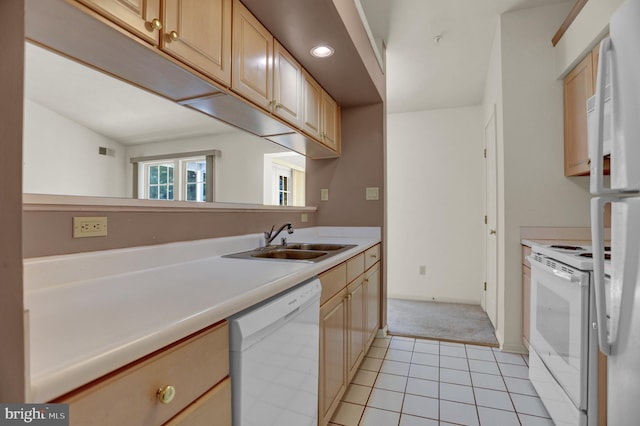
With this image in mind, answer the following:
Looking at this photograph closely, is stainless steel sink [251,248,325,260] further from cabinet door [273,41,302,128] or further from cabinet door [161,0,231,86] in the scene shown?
cabinet door [161,0,231,86]

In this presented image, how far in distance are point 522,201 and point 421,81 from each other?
5.77 ft

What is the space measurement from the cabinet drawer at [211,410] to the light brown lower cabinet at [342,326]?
0.66 m

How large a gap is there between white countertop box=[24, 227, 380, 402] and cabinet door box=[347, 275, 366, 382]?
0.42 metres

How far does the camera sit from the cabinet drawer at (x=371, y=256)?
87.7 inches

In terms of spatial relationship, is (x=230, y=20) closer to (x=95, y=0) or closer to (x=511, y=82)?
(x=95, y=0)

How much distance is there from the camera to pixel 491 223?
10.3ft

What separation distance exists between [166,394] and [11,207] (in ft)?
1.43

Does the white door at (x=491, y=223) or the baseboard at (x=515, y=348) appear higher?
the white door at (x=491, y=223)

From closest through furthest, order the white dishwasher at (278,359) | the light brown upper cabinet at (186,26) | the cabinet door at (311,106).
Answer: the white dishwasher at (278,359), the light brown upper cabinet at (186,26), the cabinet door at (311,106)

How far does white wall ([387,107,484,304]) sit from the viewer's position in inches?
155

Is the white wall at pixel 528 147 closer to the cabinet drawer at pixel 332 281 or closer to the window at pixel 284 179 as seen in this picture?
the cabinet drawer at pixel 332 281

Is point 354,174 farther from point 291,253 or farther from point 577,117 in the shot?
point 577,117

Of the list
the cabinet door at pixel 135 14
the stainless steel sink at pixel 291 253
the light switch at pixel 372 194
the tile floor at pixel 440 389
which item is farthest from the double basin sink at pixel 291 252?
the cabinet door at pixel 135 14

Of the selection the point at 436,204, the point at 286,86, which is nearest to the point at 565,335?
the point at 286,86
